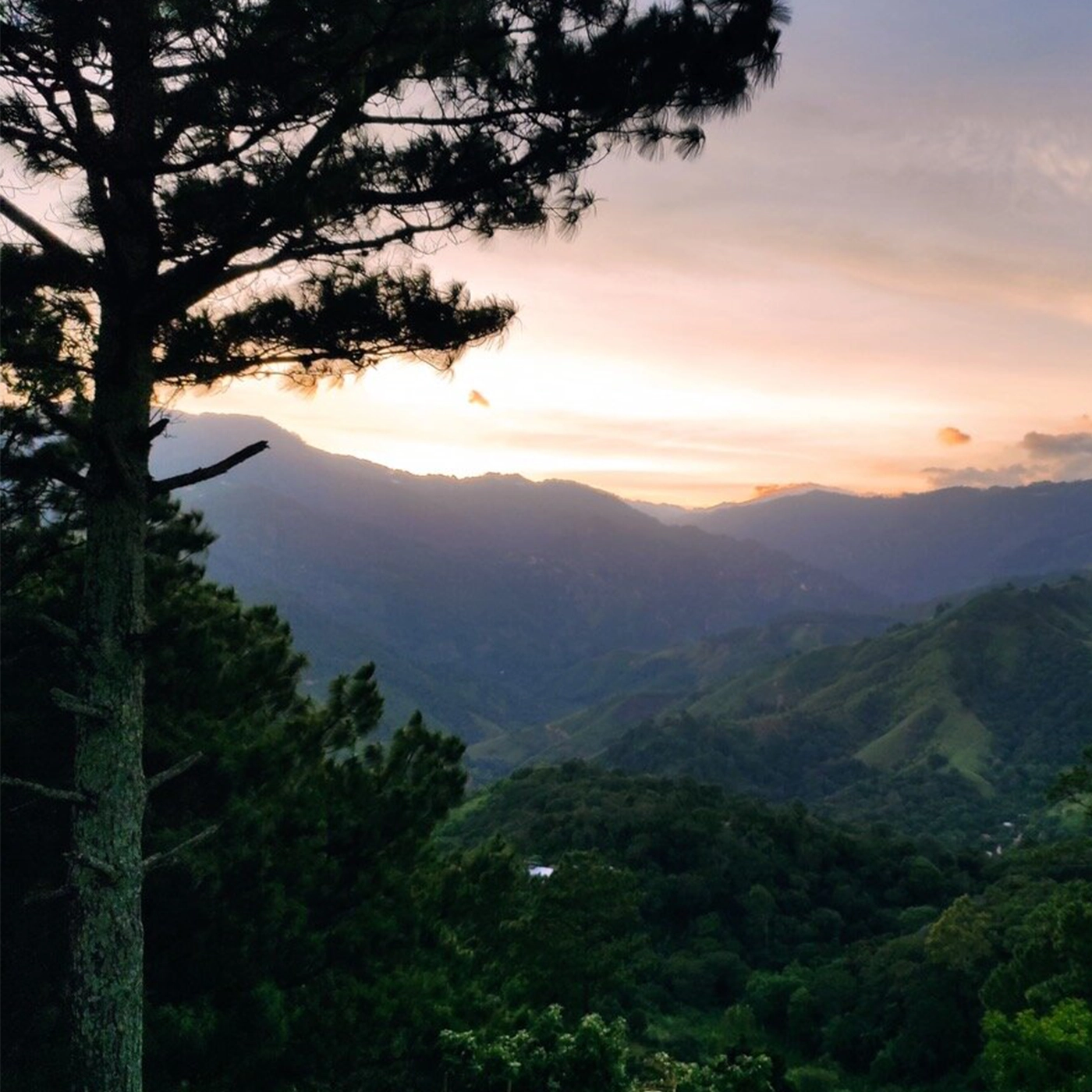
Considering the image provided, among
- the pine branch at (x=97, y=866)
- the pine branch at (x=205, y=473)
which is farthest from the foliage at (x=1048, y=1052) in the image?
the pine branch at (x=205, y=473)

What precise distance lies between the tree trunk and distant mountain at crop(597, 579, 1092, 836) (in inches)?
4728

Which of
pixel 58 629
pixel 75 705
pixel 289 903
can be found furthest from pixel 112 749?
pixel 289 903

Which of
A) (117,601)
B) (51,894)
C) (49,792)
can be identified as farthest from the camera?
(117,601)

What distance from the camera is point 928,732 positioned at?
15775 centimetres

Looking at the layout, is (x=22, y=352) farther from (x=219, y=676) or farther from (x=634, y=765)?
(x=634, y=765)

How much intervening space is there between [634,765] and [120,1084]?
482ft

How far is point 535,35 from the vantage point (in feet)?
23.1

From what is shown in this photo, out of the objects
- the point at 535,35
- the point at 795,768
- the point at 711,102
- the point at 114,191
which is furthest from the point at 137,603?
the point at 795,768

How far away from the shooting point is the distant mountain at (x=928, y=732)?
131 meters

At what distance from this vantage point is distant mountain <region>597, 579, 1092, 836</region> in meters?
131

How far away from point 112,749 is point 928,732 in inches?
6591

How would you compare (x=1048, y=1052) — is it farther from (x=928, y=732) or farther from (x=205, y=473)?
(x=928, y=732)

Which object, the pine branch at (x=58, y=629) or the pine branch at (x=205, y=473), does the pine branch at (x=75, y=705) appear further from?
the pine branch at (x=205, y=473)

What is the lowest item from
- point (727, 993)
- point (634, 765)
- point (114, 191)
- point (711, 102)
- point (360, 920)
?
point (634, 765)
